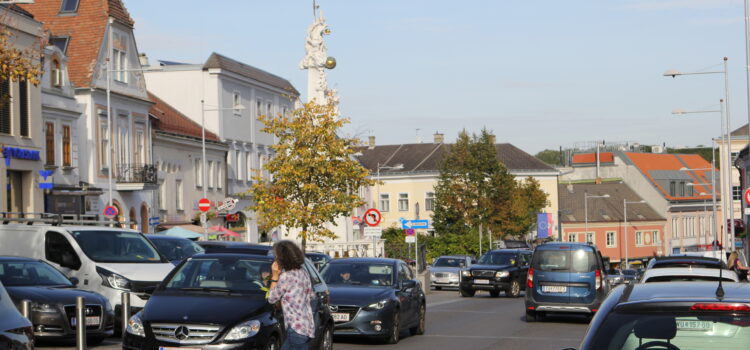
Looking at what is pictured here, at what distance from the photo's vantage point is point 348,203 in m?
46.7

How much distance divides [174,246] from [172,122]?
40.8 meters

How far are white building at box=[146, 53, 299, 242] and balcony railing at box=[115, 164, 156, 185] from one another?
12.3 metres

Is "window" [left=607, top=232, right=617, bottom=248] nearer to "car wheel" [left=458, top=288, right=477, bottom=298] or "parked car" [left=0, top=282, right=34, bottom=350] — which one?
"car wheel" [left=458, top=288, right=477, bottom=298]

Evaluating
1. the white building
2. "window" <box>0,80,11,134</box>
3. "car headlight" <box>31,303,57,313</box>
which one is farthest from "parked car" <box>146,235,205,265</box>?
the white building

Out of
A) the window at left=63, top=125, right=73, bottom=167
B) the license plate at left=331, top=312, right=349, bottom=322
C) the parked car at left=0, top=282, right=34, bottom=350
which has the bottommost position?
the license plate at left=331, top=312, right=349, bottom=322

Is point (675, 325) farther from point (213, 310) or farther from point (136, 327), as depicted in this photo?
point (136, 327)

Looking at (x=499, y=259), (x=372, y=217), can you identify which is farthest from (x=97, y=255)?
(x=499, y=259)

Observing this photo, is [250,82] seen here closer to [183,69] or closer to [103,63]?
[183,69]

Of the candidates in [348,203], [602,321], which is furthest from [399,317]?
[348,203]

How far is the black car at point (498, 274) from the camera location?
1619 inches

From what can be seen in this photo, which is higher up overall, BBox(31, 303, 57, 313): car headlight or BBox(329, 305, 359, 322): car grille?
BBox(31, 303, 57, 313): car headlight

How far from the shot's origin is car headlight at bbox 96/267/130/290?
19969 mm

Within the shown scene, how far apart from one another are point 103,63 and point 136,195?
6.57 m

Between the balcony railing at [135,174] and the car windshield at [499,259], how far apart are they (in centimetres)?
1996
